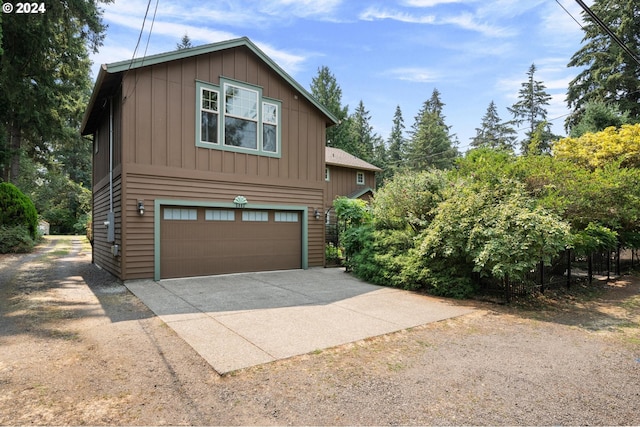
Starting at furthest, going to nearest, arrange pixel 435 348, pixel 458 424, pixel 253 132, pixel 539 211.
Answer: pixel 253 132 < pixel 539 211 < pixel 435 348 < pixel 458 424

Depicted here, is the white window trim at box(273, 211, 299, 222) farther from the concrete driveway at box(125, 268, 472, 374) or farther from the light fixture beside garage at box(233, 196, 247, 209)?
the concrete driveway at box(125, 268, 472, 374)

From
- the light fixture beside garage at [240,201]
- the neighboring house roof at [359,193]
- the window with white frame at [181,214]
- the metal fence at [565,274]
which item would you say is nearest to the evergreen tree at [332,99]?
the neighboring house roof at [359,193]

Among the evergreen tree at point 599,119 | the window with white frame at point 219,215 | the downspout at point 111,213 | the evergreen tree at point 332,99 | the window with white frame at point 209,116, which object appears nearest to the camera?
the downspout at point 111,213

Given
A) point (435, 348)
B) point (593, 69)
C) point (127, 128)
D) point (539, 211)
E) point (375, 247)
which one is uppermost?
point (593, 69)

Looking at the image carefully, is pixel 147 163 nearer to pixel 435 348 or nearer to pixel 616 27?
pixel 435 348

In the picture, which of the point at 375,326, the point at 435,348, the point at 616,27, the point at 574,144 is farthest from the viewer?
the point at 616,27

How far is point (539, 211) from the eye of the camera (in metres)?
6.34

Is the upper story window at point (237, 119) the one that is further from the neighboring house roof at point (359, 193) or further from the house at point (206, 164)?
the neighboring house roof at point (359, 193)

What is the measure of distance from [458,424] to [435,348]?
1711mm

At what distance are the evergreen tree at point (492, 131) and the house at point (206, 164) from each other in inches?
1614

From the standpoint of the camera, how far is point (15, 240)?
14.4 meters

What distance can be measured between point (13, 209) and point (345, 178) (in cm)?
1582

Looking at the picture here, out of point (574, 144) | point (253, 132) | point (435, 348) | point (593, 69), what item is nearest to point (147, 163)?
point (253, 132)

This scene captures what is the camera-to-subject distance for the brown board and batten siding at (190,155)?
7.97m
